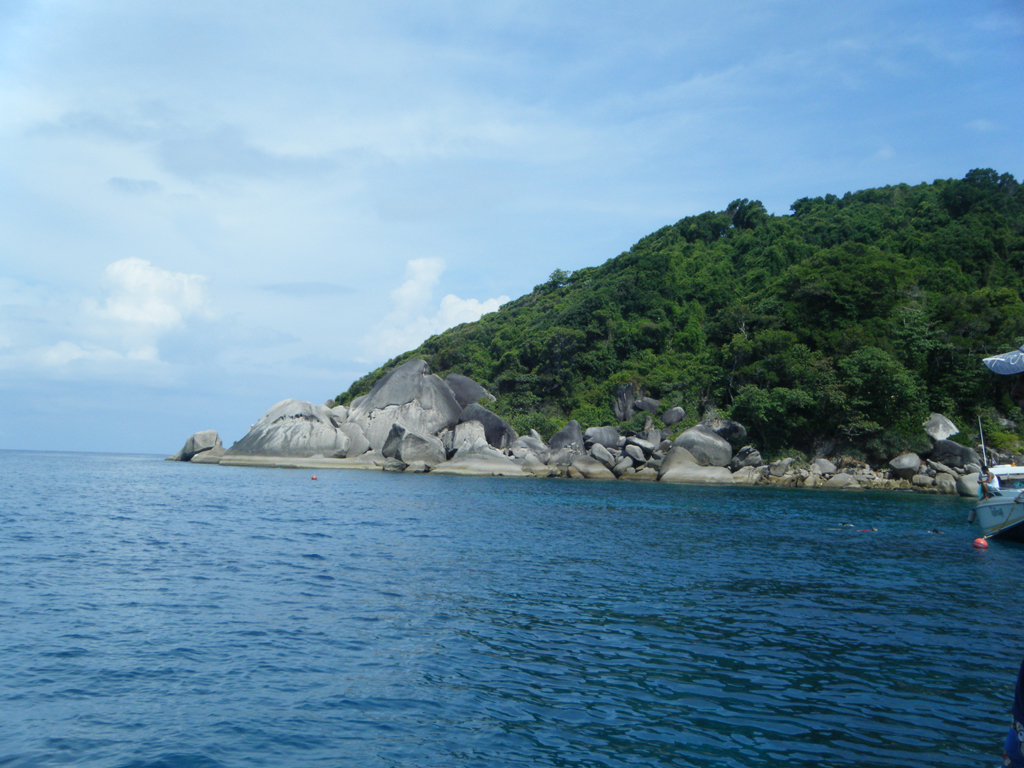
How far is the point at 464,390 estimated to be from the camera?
61.2 metres

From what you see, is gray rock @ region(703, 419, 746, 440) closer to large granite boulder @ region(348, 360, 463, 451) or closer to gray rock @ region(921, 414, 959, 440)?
gray rock @ region(921, 414, 959, 440)

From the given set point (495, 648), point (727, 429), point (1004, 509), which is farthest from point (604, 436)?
point (495, 648)

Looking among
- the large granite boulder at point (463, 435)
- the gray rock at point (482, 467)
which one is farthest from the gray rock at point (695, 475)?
the large granite boulder at point (463, 435)

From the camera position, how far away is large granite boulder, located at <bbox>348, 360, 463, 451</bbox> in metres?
55.9

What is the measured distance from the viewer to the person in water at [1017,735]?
325 centimetres

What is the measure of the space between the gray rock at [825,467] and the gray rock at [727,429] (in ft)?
17.9

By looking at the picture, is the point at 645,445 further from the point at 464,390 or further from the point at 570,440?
the point at 464,390

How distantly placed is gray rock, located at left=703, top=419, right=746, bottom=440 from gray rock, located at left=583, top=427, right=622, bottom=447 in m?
7.05

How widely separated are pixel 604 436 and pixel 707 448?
354 inches

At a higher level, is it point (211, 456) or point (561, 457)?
point (211, 456)

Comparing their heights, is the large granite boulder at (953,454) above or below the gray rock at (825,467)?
above

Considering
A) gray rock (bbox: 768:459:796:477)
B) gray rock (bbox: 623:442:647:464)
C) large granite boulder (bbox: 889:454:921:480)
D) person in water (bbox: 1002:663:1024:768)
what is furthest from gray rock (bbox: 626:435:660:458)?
person in water (bbox: 1002:663:1024:768)

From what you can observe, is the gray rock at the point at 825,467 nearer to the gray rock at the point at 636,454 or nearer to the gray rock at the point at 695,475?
the gray rock at the point at 695,475

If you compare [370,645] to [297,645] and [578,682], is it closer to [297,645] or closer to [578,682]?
[297,645]
